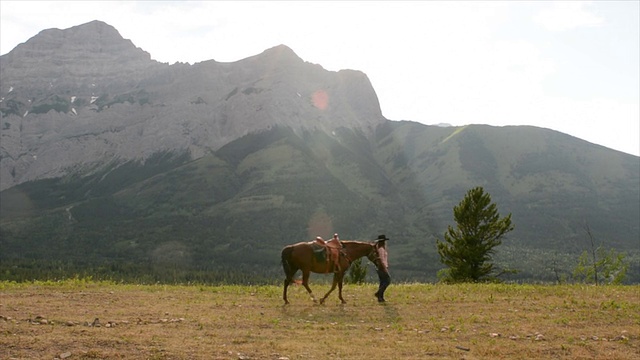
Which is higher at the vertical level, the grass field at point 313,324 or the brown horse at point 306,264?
the brown horse at point 306,264

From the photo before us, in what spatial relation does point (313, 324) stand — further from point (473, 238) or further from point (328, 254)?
point (473, 238)

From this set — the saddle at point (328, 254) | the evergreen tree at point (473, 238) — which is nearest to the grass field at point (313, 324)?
the saddle at point (328, 254)

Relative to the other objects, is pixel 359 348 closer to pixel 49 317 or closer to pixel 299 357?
pixel 299 357

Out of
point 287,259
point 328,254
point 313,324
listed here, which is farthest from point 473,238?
point 313,324

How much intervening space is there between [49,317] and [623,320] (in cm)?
2014

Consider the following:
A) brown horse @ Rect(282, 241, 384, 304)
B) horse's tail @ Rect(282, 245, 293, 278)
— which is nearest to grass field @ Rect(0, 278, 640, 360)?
brown horse @ Rect(282, 241, 384, 304)

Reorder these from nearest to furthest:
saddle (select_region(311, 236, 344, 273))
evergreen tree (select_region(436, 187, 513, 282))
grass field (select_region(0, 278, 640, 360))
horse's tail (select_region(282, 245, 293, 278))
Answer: grass field (select_region(0, 278, 640, 360)) → horse's tail (select_region(282, 245, 293, 278)) → saddle (select_region(311, 236, 344, 273)) → evergreen tree (select_region(436, 187, 513, 282))

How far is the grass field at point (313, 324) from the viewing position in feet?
40.1

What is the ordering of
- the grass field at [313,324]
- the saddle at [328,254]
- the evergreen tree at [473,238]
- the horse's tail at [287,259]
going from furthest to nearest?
the evergreen tree at [473,238]
the saddle at [328,254]
the horse's tail at [287,259]
the grass field at [313,324]

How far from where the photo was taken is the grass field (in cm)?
1222

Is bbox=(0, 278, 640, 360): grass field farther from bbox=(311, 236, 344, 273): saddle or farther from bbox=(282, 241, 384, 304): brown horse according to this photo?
bbox=(311, 236, 344, 273): saddle

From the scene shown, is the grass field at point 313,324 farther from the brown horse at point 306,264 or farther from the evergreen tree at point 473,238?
the evergreen tree at point 473,238

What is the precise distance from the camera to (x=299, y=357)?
38.3 feet

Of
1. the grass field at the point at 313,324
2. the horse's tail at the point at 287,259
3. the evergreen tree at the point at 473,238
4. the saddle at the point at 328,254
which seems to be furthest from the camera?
the evergreen tree at the point at 473,238
